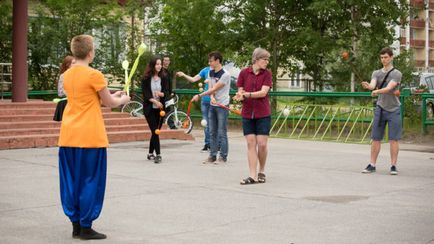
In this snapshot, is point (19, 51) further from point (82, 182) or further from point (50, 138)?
point (82, 182)

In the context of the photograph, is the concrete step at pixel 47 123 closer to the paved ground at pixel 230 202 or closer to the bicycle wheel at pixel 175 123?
the bicycle wheel at pixel 175 123

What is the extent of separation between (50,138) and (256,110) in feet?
20.2

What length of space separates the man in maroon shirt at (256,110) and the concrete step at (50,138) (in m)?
5.85

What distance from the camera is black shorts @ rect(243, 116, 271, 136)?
10.8m

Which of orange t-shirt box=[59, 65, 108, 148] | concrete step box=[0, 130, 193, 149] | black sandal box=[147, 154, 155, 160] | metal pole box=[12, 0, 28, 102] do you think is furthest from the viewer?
metal pole box=[12, 0, 28, 102]

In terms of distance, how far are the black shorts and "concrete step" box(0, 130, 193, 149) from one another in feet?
19.2

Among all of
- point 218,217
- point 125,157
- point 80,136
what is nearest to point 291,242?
point 218,217

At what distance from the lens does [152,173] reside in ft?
39.1

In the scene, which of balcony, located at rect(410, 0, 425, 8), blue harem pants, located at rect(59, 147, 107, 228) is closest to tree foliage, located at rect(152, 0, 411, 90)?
balcony, located at rect(410, 0, 425, 8)

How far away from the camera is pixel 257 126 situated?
35.7 ft

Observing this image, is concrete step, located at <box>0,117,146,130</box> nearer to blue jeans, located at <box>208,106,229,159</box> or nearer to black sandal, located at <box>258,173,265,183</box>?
blue jeans, located at <box>208,106,229,159</box>

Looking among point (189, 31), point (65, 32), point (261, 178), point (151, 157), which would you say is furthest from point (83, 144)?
point (65, 32)

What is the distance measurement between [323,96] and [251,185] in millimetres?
9692

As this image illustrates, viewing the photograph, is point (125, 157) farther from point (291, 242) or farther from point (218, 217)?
point (291, 242)
